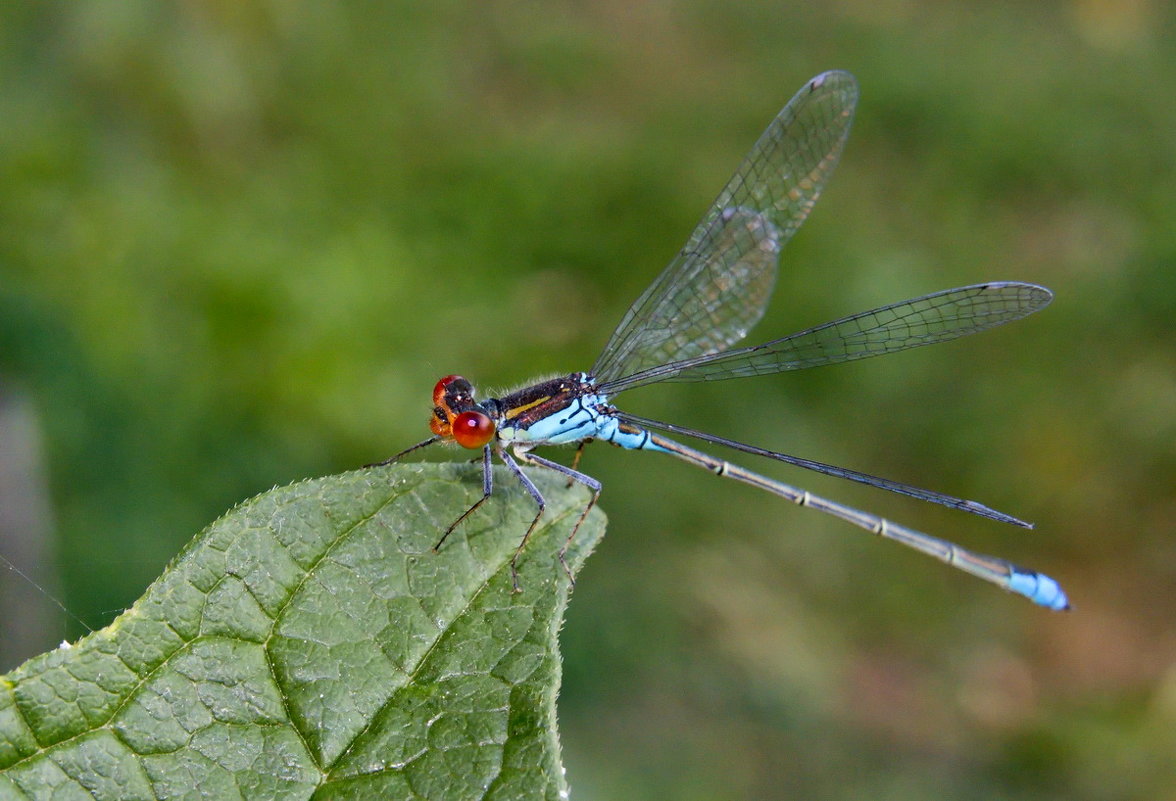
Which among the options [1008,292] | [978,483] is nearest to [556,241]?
[978,483]

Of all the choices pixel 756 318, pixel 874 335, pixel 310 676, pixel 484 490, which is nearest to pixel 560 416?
pixel 484 490

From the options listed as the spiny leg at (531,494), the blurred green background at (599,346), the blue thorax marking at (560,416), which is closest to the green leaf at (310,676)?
the spiny leg at (531,494)

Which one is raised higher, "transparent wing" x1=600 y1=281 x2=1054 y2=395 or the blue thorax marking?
"transparent wing" x1=600 y1=281 x2=1054 y2=395

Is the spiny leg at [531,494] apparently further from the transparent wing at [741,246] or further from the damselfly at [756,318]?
the transparent wing at [741,246]

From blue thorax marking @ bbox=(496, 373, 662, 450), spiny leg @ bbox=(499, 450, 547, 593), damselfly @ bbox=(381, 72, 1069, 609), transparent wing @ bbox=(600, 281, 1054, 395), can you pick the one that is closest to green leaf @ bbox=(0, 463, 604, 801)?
spiny leg @ bbox=(499, 450, 547, 593)

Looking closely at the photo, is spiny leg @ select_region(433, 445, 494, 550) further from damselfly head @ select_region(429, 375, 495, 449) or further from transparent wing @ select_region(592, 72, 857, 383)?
transparent wing @ select_region(592, 72, 857, 383)
